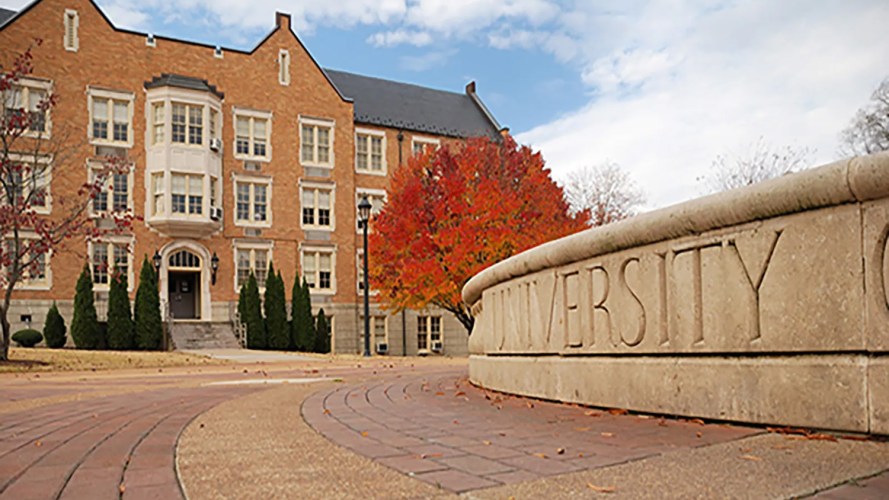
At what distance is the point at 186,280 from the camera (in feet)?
95.6

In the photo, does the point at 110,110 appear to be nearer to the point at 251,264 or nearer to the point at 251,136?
the point at 251,136

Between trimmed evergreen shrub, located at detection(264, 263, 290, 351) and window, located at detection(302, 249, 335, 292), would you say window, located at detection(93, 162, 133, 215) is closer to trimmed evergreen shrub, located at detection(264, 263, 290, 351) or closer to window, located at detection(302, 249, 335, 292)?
trimmed evergreen shrub, located at detection(264, 263, 290, 351)

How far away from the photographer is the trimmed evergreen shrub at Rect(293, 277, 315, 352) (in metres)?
28.9

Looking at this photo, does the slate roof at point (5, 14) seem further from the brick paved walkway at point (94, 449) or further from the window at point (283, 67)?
the brick paved walkway at point (94, 449)

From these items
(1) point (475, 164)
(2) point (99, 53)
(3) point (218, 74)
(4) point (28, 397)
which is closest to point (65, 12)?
(2) point (99, 53)

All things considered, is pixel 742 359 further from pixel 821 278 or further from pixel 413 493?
pixel 413 493

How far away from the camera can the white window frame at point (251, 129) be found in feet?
97.9

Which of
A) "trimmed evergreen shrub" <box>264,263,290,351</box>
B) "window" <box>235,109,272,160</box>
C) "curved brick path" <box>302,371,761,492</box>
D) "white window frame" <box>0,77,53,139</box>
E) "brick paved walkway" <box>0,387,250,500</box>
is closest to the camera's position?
"brick paved walkway" <box>0,387,250,500</box>

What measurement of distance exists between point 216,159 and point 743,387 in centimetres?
2756

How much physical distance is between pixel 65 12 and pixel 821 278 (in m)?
29.8

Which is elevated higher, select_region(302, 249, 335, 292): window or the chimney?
the chimney

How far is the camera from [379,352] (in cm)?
3153

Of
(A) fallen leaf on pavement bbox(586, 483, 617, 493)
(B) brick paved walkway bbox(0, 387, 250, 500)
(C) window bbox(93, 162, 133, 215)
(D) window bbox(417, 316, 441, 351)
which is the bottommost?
(D) window bbox(417, 316, 441, 351)

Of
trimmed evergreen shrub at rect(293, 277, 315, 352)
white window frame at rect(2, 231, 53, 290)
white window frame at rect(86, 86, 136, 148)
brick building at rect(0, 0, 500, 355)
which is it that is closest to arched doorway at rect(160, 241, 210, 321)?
brick building at rect(0, 0, 500, 355)
